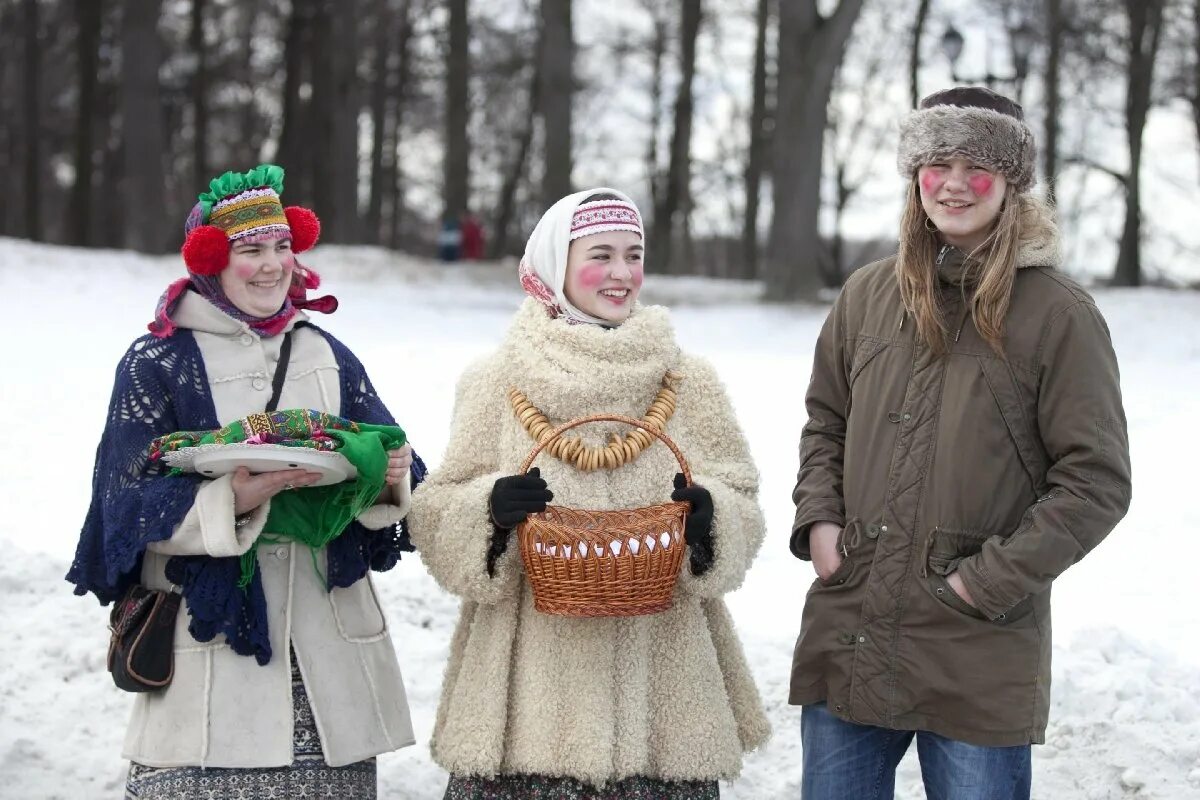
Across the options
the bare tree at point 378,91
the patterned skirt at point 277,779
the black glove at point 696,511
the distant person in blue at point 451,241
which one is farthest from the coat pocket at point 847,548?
the bare tree at point 378,91

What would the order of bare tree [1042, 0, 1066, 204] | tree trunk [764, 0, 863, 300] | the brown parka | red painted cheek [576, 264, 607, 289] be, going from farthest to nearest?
bare tree [1042, 0, 1066, 204] → tree trunk [764, 0, 863, 300] → red painted cheek [576, 264, 607, 289] → the brown parka

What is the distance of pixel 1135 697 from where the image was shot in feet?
16.0

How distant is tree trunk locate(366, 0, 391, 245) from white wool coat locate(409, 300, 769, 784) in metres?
24.3

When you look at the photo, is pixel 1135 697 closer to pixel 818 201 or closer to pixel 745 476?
pixel 745 476

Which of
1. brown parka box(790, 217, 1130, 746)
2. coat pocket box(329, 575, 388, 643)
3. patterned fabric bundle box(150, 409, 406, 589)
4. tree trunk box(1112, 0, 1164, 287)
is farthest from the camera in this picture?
tree trunk box(1112, 0, 1164, 287)

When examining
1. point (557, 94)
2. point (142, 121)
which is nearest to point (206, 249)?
point (557, 94)

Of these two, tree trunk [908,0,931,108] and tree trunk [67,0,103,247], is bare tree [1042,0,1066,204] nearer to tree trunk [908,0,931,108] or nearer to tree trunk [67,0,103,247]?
tree trunk [908,0,931,108]

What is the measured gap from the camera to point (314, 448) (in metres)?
3.00

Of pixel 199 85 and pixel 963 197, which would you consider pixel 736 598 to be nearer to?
pixel 963 197

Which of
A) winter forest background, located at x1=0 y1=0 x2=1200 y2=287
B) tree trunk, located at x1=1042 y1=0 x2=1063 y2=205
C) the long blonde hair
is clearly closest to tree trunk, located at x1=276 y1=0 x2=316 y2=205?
winter forest background, located at x1=0 y1=0 x2=1200 y2=287

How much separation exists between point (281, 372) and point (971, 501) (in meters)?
1.68

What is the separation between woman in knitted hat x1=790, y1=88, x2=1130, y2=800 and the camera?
112 inches

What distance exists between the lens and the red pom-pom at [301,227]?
11.1 ft

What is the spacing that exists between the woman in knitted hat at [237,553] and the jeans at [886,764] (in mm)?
1063
